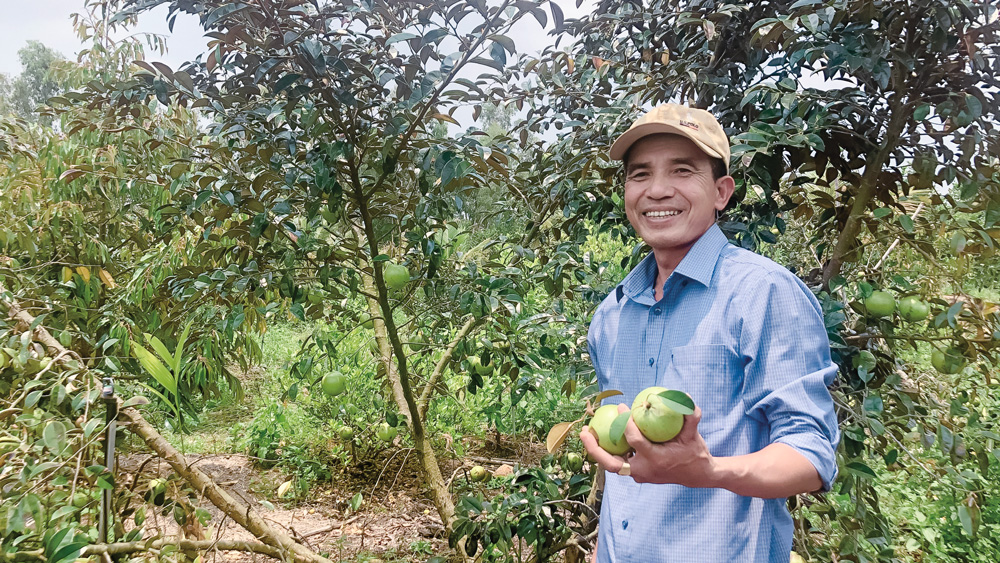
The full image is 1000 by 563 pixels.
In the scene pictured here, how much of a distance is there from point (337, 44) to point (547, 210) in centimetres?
92

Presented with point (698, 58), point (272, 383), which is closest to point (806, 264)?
point (698, 58)

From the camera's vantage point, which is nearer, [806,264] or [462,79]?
[462,79]

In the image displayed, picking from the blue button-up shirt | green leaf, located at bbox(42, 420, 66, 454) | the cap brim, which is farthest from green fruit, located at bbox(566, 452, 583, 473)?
green leaf, located at bbox(42, 420, 66, 454)

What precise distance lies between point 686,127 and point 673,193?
124mm

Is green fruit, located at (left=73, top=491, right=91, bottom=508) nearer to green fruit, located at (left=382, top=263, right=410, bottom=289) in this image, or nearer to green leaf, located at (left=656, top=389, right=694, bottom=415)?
green fruit, located at (left=382, top=263, right=410, bottom=289)

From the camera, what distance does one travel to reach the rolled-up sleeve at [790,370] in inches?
A: 35.0

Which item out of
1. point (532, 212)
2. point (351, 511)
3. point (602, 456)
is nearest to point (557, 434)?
point (602, 456)

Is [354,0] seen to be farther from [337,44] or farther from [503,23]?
[503,23]

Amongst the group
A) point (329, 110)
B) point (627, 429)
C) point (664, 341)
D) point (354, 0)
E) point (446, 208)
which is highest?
point (354, 0)

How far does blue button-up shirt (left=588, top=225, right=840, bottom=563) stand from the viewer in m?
0.92

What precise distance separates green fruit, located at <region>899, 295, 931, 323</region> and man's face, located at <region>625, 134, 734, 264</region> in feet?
2.52

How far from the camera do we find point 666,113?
1.12 meters

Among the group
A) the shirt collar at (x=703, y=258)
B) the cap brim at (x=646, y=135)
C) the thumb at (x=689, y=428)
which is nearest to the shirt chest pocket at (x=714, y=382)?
the shirt collar at (x=703, y=258)

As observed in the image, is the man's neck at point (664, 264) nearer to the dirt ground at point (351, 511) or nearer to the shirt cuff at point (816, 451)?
the shirt cuff at point (816, 451)
